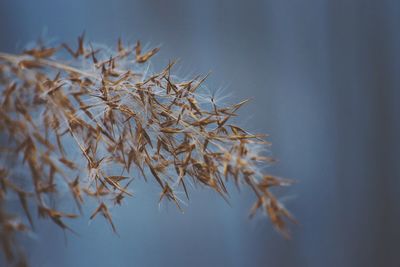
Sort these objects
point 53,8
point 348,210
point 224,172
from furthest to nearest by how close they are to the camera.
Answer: point 348,210 < point 53,8 < point 224,172

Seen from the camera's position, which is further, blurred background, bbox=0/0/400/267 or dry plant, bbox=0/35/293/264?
blurred background, bbox=0/0/400/267

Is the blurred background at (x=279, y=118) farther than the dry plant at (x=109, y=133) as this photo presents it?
Yes


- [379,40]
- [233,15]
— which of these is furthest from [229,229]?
[379,40]

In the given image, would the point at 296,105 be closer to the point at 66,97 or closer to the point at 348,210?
the point at 348,210
